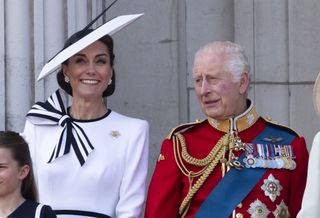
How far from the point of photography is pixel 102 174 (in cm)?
463

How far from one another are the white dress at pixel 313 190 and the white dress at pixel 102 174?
82cm

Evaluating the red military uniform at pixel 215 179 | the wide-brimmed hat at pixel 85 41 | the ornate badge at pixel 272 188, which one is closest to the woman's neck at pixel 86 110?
the wide-brimmed hat at pixel 85 41

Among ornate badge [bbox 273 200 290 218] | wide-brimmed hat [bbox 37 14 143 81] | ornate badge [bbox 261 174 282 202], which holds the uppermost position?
wide-brimmed hat [bbox 37 14 143 81]

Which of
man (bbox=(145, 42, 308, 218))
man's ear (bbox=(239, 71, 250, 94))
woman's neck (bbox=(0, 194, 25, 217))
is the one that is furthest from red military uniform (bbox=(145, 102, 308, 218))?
woman's neck (bbox=(0, 194, 25, 217))

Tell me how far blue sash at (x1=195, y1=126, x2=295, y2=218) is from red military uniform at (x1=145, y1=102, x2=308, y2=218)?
0.5 inches

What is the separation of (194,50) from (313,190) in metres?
2.14

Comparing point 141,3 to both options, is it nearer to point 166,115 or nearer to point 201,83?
point 166,115

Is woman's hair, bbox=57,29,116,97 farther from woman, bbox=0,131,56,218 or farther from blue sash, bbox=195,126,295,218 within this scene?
blue sash, bbox=195,126,295,218

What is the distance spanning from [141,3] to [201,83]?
1498 mm

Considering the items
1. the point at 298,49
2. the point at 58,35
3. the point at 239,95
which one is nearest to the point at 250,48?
the point at 298,49

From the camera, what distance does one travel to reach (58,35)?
560 centimetres

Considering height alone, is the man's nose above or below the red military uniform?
above

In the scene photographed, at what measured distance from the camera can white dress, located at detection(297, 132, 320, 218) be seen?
4023 mm

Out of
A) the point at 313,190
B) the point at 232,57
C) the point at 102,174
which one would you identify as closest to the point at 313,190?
the point at 313,190
